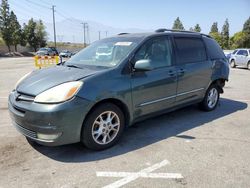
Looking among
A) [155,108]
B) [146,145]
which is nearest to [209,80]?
[155,108]

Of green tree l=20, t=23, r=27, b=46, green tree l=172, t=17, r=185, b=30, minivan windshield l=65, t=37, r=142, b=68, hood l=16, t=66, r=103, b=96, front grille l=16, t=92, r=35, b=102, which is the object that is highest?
green tree l=172, t=17, r=185, b=30

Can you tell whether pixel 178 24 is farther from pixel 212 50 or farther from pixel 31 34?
pixel 212 50

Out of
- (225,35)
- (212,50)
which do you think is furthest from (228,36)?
(212,50)

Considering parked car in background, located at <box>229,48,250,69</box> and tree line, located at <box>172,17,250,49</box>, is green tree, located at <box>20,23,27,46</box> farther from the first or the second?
parked car in background, located at <box>229,48,250,69</box>

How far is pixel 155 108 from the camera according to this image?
4.68m

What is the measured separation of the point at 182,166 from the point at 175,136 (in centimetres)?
108

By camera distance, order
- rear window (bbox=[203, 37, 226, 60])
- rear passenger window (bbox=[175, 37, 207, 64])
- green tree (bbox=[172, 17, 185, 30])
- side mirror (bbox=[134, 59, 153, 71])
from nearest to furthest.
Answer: side mirror (bbox=[134, 59, 153, 71]) → rear passenger window (bbox=[175, 37, 207, 64]) → rear window (bbox=[203, 37, 226, 60]) → green tree (bbox=[172, 17, 185, 30])

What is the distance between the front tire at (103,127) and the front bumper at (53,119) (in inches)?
5.3

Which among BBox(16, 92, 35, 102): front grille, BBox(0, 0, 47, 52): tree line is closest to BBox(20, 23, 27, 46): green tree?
BBox(0, 0, 47, 52): tree line

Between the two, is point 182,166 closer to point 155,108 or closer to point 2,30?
point 155,108

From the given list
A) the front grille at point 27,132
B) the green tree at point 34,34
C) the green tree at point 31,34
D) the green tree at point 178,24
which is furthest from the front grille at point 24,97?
the green tree at point 178,24

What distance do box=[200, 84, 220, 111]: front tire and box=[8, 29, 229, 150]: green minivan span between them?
1.07ft

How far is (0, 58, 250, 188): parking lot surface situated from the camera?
3160 millimetres

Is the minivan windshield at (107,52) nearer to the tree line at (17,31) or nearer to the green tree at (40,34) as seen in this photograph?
the tree line at (17,31)
